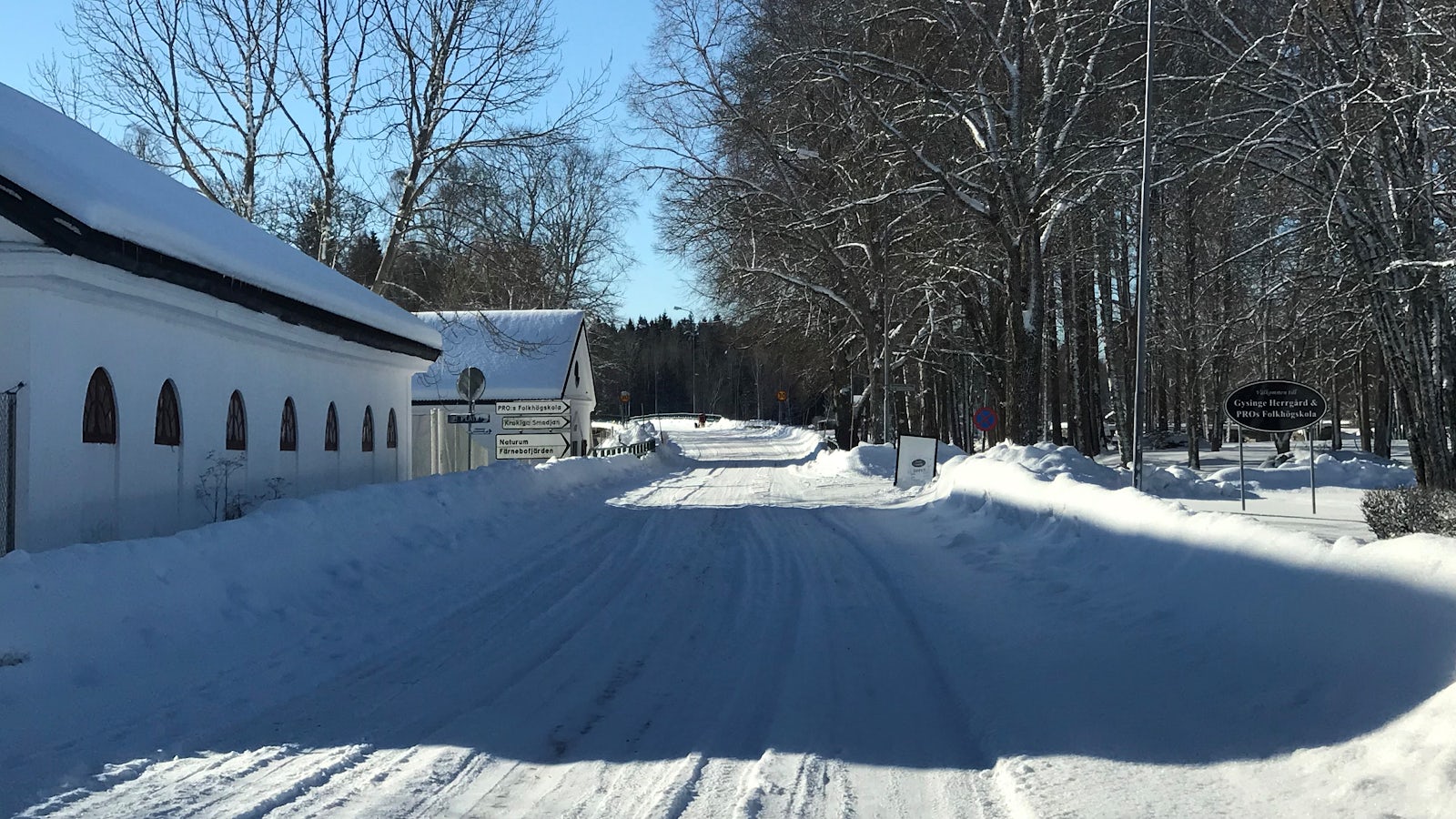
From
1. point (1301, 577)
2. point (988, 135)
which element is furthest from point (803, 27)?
point (1301, 577)

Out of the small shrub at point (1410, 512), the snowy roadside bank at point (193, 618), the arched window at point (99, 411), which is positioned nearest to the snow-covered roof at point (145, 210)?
the arched window at point (99, 411)

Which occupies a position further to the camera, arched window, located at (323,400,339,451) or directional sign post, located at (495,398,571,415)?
directional sign post, located at (495,398,571,415)

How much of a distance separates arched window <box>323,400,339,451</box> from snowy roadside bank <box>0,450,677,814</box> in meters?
6.19

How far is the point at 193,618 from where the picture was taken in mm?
8555

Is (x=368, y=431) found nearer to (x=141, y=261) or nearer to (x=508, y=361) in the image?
(x=141, y=261)

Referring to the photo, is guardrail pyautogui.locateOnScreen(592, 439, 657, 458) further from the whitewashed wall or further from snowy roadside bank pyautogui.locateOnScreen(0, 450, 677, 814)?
snowy roadside bank pyautogui.locateOnScreen(0, 450, 677, 814)

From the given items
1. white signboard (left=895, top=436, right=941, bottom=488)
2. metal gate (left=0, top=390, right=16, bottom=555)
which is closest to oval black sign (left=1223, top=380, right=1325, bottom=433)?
white signboard (left=895, top=436, right=941, bottom=488)

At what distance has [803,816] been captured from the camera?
5000 mm

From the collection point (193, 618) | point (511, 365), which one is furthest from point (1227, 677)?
point (511, 365)

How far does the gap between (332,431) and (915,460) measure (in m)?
14.9

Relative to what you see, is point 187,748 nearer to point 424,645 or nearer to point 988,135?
point 424,645

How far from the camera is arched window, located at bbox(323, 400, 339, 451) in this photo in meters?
19.8

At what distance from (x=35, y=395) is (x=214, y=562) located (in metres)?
2.63

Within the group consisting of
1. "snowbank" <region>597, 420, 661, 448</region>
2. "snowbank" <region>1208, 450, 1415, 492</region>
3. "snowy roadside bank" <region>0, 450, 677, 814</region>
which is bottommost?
"snowbank" <region>1208, 450, 1415, 492</region>
